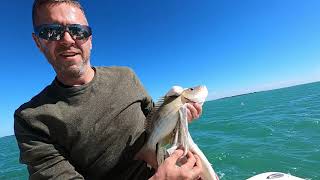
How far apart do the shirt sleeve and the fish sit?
2.57ft

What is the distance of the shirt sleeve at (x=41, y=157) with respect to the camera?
3148mm

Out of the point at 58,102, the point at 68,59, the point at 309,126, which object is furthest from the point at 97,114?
the point at 309,126

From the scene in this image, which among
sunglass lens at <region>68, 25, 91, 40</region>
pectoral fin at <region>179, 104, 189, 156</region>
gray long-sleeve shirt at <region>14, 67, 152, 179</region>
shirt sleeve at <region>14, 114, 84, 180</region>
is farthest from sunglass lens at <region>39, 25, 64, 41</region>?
pectoral fin at <region>179, 104, 189, 156</region>

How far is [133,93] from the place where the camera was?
3705mm

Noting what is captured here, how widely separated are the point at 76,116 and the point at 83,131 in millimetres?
159

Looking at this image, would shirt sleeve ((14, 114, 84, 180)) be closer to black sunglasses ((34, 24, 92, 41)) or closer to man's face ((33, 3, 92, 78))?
man's face ((33, 3, 92, 78))

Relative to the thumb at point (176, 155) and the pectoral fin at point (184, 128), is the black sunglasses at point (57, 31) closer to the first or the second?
the pectoral fin at point (184, 128)

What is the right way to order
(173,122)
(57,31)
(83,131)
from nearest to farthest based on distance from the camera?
(173,122)
(83,131)
(57,31)

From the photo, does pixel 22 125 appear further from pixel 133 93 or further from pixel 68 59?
pixel 133 93

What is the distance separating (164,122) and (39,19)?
1646mm

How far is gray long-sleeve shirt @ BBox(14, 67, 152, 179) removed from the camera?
319 cm

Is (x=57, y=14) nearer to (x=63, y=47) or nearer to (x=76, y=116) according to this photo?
(x=63, y=47)

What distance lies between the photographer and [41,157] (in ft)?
10.4

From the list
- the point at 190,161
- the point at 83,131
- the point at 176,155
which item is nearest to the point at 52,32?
the point at 83,131
